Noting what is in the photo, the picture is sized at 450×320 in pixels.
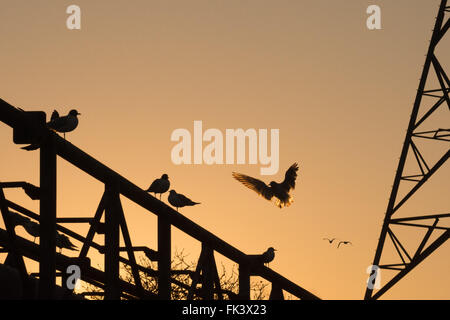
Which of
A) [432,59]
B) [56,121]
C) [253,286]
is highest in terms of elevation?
[432,59]

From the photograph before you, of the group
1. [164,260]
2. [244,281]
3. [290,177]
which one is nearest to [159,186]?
[290,177]

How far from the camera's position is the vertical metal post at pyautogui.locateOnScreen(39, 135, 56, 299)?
44.3 feet

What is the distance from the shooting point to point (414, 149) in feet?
97.9

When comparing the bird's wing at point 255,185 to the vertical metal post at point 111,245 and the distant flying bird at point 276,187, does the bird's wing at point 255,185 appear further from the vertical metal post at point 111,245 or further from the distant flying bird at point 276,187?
the vertical metal post at point 111,245

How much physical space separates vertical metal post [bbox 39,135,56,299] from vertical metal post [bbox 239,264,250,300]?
308 inches

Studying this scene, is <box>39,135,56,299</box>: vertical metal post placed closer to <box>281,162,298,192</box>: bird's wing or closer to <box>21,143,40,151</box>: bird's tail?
<box>21,143,40,151</box>: bird's tail

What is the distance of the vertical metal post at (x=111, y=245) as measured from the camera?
1554 centimetres

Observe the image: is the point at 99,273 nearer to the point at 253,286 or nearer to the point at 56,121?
the point at 56,121

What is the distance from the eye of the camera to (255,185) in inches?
1203

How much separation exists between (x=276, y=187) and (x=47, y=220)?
17382mm

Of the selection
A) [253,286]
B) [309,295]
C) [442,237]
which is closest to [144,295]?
[309,295]

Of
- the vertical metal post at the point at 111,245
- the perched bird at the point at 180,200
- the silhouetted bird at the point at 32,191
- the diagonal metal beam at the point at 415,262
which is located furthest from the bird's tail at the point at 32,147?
the diagonal metal beam at the point at 415,262
